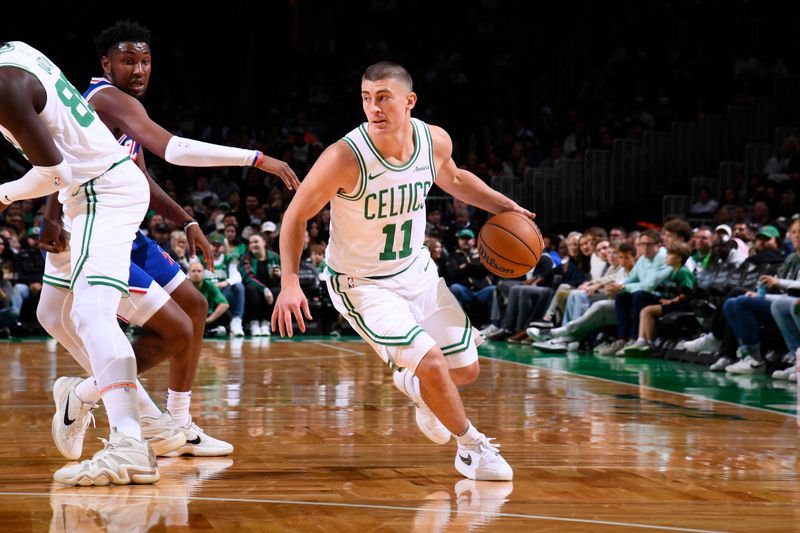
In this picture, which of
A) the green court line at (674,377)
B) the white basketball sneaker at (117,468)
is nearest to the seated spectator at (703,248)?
the green court line at (674,377)

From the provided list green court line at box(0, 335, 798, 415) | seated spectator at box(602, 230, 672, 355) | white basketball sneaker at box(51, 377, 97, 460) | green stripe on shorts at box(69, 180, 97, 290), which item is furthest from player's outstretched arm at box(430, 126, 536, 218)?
seated spectator at box(602, 230, 672, 355)

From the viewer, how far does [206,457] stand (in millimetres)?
4922

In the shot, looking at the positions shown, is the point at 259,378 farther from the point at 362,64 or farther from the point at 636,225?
the point at 362,64

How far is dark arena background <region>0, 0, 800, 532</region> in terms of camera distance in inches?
162

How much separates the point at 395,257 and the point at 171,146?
3.41 feet

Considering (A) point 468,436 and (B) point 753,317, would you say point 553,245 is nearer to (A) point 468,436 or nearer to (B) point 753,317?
(B) point 753,317

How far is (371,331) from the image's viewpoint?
182 inches

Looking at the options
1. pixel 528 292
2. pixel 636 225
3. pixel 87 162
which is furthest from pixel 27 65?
pixel 636 225

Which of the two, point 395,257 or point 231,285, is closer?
point 395,257

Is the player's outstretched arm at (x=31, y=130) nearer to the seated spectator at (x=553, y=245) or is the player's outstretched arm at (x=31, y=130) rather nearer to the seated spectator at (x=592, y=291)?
the seated spectator at (x=592, y=291)

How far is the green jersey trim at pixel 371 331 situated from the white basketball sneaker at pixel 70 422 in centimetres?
117

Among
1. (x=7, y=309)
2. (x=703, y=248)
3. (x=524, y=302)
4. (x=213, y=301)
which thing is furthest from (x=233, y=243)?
(x=703, y=248)

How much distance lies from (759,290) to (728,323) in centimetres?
51

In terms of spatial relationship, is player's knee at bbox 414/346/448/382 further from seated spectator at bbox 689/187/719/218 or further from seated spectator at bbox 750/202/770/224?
seated spectator at bbox 689/187/719/218
